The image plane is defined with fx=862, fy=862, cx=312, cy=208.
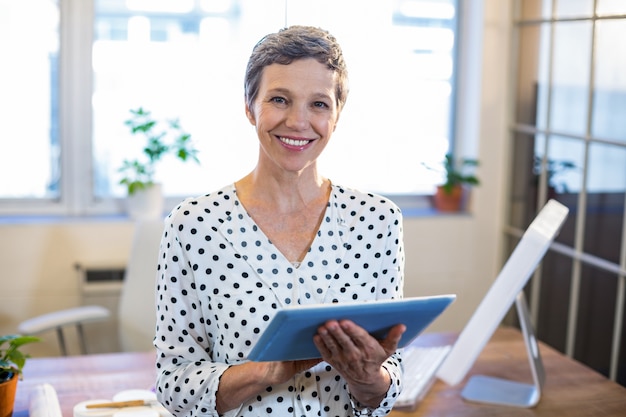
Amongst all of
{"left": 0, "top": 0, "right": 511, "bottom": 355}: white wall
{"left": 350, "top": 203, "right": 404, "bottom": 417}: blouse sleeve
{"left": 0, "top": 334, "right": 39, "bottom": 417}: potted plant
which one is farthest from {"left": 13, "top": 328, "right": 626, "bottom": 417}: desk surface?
{"left": 0, "top": 0, "right": 511, "bottom": 355}: white wall

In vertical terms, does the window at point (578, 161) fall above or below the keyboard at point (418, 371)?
above

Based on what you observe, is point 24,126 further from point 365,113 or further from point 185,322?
point 185,322

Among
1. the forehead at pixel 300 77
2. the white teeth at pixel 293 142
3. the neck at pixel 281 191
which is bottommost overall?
the neck at pixel 281 191

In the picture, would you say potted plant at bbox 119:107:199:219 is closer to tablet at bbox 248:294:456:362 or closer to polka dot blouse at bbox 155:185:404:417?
polka dot blouse at bbox 155:185:404:417

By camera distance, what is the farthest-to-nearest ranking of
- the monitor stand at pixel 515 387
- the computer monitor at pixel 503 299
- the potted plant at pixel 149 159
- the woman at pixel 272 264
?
the potted plant at pixel 149 159 < the monitor stand at pixel 515 387 < the computer monitor at pixel 503 299 < the woman at pixel 272 264

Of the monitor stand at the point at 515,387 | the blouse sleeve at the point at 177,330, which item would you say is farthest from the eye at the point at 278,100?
the monitor stand at the point at 515,387

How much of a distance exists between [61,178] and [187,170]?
521 millimetres

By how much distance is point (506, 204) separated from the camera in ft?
12.4

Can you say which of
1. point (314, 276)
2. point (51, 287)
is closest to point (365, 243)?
point (314, 276)

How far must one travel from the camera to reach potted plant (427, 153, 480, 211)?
375 cm

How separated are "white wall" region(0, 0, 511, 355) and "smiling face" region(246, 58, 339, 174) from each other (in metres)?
2.10

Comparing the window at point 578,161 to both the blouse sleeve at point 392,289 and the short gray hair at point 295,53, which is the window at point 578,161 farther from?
the short gray hair at point 295,53

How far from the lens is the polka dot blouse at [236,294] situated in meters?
1.46

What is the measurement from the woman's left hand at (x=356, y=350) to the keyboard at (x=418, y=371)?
0.58m
